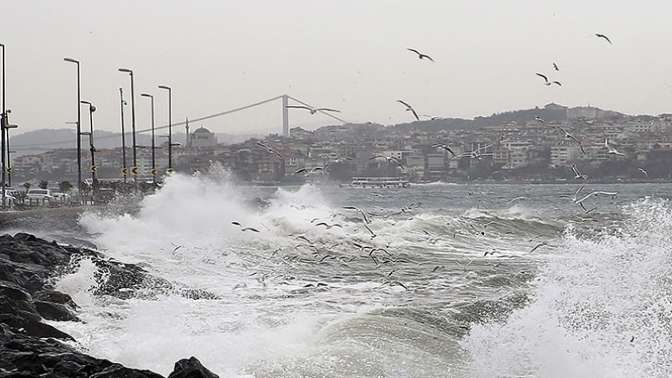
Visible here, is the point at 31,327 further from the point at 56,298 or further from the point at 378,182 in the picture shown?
the point at 378,182

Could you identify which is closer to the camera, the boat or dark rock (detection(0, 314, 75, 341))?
dark rock (detection(0, 314, 75, 341))

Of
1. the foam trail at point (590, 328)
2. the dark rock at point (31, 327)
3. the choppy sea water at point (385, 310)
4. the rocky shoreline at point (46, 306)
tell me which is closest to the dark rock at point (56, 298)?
the rocky shoreline at point (46, 306)

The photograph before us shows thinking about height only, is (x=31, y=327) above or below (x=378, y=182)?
above

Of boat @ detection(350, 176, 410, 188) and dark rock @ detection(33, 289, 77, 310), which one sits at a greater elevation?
dark rock @ detection(33, 289, 77, 310)

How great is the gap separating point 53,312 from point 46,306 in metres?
0.13

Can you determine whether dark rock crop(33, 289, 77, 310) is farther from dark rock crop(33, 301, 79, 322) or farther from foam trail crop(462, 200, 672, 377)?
foam trail crop(462, 200, 672, 377)

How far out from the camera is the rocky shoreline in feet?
30.6

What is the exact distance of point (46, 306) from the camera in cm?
1377

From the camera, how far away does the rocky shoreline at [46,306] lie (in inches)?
367

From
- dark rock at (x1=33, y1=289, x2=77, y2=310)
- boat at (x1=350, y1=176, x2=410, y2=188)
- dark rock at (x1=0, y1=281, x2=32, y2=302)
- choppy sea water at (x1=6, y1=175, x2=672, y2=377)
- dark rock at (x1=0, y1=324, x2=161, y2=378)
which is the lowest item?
boat at (x1=350, y1=176, x2=410, y2=188)

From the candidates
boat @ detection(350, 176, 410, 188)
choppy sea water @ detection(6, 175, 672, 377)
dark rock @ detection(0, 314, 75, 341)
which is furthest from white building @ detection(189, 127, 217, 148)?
dark rock @ detection(0, 314, 75, 341)

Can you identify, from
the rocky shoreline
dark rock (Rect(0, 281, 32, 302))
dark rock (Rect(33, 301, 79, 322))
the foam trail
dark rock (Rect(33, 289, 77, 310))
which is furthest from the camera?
dark rock (Rect(33, 289, 77, 310))

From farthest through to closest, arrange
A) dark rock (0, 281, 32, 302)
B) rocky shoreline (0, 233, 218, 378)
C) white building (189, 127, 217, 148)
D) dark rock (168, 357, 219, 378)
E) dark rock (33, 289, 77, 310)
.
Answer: white building (189, 127, 217, 148) < dark rock (33, 289, 77, 310) < dark rock (0, 281, 32, 302) < rocky shoreline (0, 233, 218, 378) < dark rock (168, 357, 219, 378)

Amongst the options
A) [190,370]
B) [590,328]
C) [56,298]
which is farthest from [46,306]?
[590,328]
